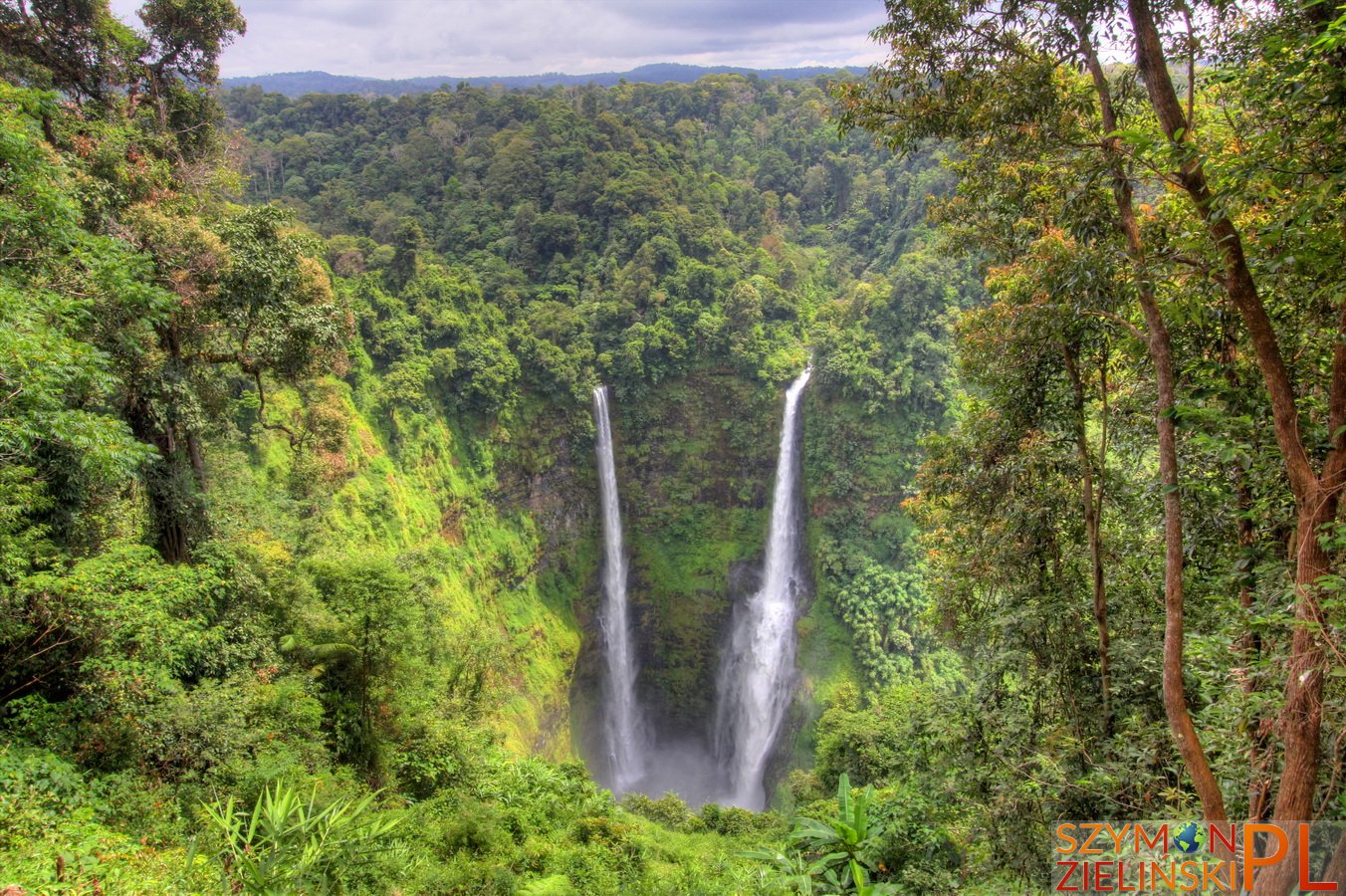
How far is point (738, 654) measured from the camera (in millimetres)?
27172

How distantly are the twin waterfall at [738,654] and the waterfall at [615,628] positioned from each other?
0.04 metres

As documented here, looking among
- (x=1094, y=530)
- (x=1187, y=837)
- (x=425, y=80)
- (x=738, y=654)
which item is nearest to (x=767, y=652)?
(x=738, y=654)

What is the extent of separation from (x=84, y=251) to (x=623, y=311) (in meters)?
21.5

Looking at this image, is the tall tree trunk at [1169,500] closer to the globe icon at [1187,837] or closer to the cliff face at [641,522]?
the globe icon at [1187,837]

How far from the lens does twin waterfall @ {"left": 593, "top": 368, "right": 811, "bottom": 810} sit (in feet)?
83.7

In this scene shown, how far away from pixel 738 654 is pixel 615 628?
5097mm

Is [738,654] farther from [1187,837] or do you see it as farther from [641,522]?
[1187,837]

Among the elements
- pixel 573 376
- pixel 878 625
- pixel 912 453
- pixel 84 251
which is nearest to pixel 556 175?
pixel 573 376

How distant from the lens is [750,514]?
28281mm

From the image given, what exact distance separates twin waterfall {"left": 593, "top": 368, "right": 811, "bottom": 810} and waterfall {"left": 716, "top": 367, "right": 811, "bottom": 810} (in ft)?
0.12

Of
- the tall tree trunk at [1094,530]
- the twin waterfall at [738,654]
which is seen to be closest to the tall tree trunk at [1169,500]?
the tall tree trunk at [1094,530]

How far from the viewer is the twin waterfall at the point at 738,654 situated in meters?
25.5

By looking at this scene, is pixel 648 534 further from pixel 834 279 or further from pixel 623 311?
pixel 834 279

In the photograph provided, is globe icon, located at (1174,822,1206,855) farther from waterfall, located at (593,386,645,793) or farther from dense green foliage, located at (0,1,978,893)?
waterfall, located at (593,386,645,793)
